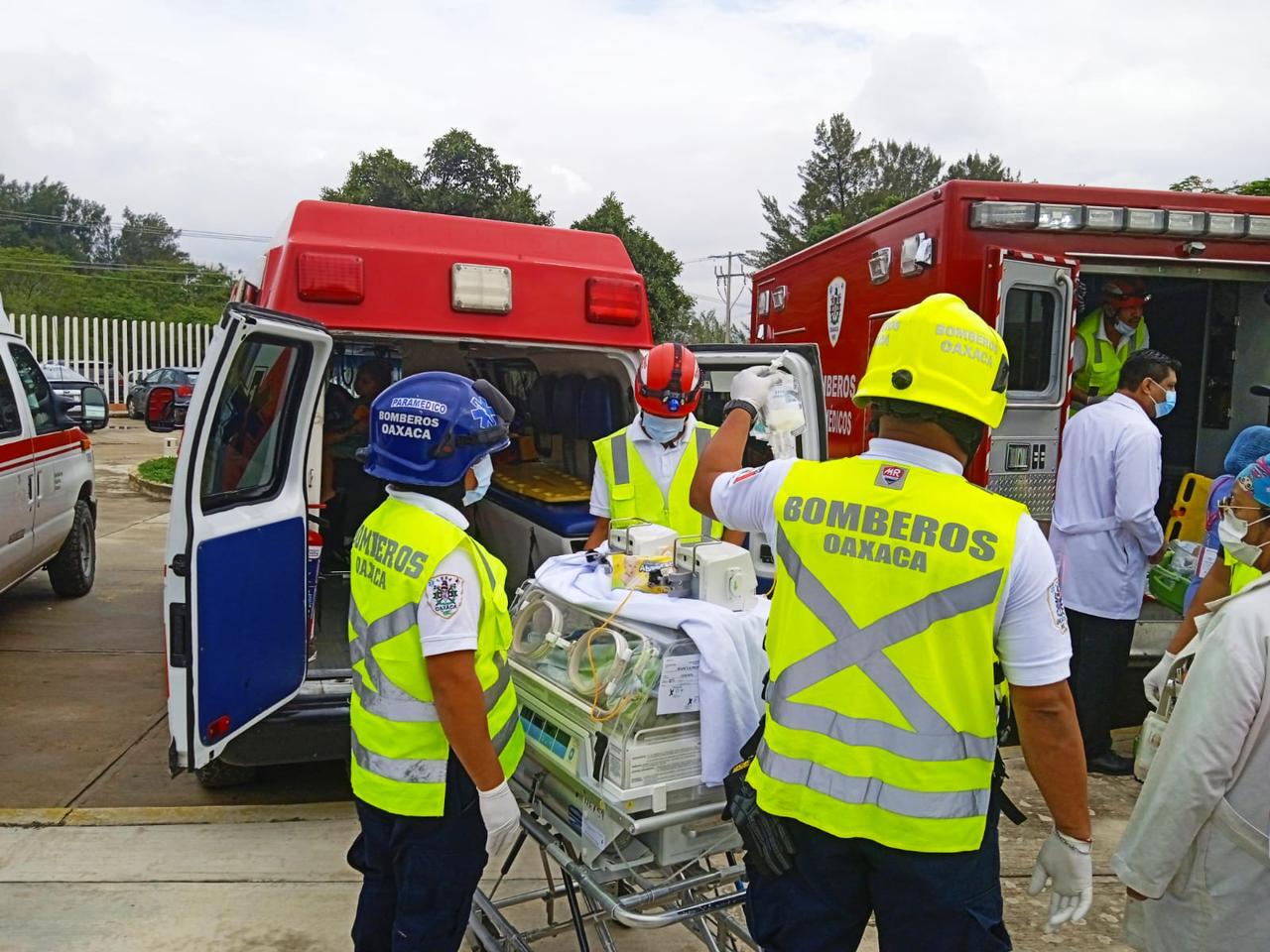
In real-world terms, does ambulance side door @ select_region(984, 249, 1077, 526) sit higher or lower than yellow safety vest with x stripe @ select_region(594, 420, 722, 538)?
higher

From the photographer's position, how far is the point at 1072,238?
185 inches

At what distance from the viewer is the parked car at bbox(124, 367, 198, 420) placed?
24.0m

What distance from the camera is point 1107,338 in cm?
573

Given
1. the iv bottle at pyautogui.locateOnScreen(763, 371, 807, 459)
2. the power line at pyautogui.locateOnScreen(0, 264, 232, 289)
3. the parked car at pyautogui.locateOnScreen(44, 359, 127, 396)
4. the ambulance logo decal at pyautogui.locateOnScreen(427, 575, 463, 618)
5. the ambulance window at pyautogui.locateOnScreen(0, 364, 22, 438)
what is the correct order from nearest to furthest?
the ambulance logo decal at pyautogui.locateOnScreen(427, 575, 463, 618) → the iv bottle at pyautogui.locateOnScreen(763, 371, 807, 459) → the ambulance window at pyautogui.locateOnScreen(0, 364, 22, 438) → the parked car at pyautogui.locateOnScreen(44, 359, 127, 396) → the power line at pyautogui.locateOnScreen(0, 264, 232, 289)

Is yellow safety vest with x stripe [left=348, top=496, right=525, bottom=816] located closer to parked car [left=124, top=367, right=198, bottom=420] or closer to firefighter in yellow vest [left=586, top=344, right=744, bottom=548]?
firefighter in yellow vest [left=586, top=344, right=744, bottom=548]

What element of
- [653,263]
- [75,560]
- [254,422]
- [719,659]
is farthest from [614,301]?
[653,263]

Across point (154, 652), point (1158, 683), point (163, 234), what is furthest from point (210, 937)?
point (163, 234)

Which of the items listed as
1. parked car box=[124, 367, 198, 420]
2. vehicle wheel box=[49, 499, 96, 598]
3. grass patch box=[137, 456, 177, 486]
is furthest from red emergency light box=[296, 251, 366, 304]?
parked car box=[124, 367, 198, 420]

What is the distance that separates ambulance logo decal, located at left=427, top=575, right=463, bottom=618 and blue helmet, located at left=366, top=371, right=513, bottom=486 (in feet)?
0.82

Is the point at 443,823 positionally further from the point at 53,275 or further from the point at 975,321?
the point at 53,275

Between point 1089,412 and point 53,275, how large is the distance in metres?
42.4

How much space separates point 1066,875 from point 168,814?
3.57 metres

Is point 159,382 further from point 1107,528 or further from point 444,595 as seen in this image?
point 444,595

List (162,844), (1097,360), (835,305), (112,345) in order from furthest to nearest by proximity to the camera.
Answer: (112,345)
(835,305)
(1097,360)
(162,844)
